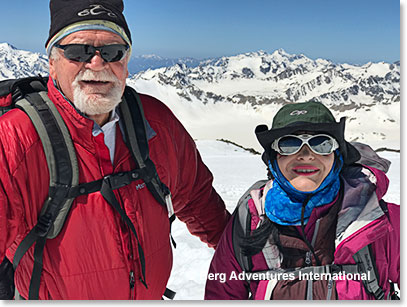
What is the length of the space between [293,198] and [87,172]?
0.87 meters

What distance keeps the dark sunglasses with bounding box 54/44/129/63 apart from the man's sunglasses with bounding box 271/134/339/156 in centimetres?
79

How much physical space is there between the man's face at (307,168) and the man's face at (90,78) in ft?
2.57

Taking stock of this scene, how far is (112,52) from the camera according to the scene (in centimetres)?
153

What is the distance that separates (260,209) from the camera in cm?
161

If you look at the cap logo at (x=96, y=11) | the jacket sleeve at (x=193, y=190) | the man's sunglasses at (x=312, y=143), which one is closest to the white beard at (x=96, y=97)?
the cap logo at (x=96, y=11)

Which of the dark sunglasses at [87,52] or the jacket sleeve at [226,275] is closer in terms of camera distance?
the dark sunglasses at [87,52]

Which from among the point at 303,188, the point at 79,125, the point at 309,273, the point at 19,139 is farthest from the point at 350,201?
the point at 19,139

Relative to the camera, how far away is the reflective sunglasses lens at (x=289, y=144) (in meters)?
1.53

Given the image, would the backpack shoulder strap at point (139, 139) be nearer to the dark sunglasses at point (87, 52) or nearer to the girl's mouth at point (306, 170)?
the dark sunglasses at point (87, 52)

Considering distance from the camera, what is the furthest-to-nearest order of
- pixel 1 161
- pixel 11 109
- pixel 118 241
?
pixel 118 241, pixel 11 109, pixel 1 161

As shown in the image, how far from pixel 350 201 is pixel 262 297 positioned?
577 mm

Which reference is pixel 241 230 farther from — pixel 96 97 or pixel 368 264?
pixel 96 97

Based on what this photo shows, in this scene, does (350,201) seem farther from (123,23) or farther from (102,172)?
(123,23)

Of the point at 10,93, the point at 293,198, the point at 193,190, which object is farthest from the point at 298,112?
the point at 10,93
